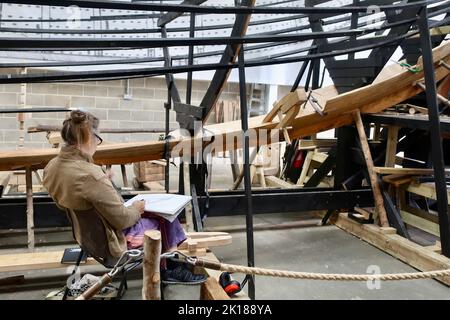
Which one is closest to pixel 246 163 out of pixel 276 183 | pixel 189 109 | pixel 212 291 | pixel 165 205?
pixel 165 205

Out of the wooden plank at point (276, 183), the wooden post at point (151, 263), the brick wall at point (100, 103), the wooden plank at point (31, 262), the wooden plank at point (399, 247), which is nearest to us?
the wooden post at point (151, 263)

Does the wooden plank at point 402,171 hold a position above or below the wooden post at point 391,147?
below

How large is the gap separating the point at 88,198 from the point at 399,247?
246cm

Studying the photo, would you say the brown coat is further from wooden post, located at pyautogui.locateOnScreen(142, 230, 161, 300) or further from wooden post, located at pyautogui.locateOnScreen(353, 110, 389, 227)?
wooden post, located at pyautogui.locateOnScreen(353, 110, 389, 227)

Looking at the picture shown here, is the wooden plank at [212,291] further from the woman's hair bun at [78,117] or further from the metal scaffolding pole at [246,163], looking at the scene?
the woman's hair bun at [78,117]

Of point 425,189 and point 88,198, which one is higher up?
point 88,198

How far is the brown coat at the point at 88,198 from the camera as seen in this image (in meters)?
1.74

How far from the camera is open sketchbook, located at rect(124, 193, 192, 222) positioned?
196 centimetres

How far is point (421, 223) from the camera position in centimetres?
329

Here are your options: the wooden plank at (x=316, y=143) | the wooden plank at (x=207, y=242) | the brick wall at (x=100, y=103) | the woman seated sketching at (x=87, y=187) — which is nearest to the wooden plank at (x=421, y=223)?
the wooden plank at (x=316, y=143)

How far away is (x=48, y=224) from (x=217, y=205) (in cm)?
129

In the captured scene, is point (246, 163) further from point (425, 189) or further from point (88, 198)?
point (425, 189)

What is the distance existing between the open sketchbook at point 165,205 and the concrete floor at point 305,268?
2.21 ft
